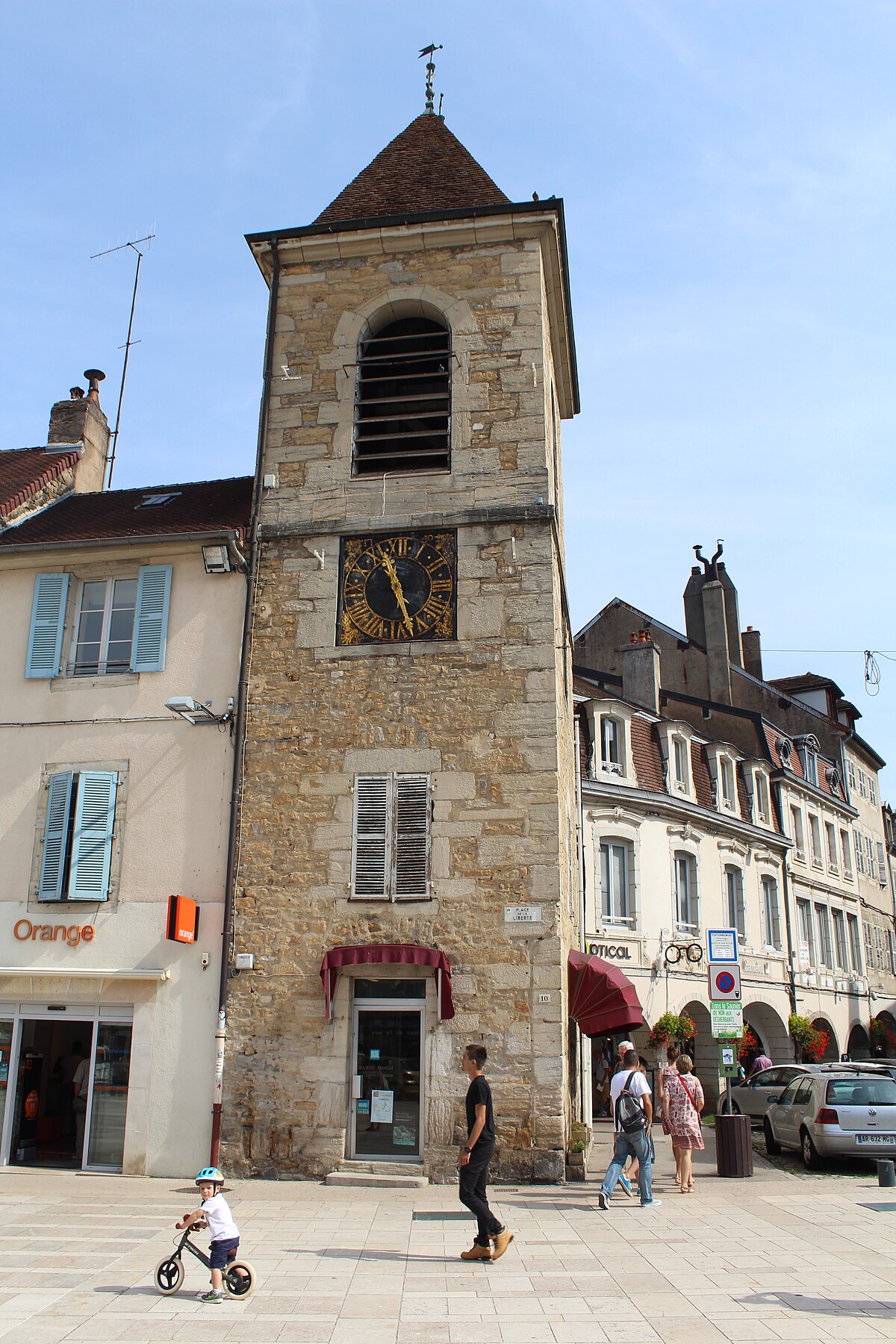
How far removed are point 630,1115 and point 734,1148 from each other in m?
3.16

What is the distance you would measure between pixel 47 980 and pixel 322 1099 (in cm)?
330

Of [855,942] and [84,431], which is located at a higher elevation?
[84,431]

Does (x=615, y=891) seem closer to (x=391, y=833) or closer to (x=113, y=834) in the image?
(x=391, y=833)

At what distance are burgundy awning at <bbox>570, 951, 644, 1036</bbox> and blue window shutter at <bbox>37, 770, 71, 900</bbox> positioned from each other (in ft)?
18.4

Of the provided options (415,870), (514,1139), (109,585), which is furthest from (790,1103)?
(109,585)

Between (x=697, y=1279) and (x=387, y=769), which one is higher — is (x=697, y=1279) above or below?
below

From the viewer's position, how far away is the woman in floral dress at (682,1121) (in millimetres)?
10273

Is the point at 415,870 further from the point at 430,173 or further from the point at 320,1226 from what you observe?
the point at 430,173

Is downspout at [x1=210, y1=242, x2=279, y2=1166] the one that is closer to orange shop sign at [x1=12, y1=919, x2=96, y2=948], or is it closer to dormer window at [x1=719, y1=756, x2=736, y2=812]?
orange shop sign at [x1=12, y1=919, x2=96, y2=948]

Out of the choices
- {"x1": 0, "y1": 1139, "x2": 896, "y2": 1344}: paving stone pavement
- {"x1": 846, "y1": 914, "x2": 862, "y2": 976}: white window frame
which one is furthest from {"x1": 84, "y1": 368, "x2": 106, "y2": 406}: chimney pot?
{"x1": 846, "y1": 914, "x2": 862, "y2": 976}: white window frame

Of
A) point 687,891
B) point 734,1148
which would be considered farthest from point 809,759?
point 734,1148

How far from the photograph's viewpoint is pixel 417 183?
48.1 feet

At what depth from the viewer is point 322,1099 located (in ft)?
34.7

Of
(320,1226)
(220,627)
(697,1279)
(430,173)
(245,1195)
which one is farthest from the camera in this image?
(430,173)
